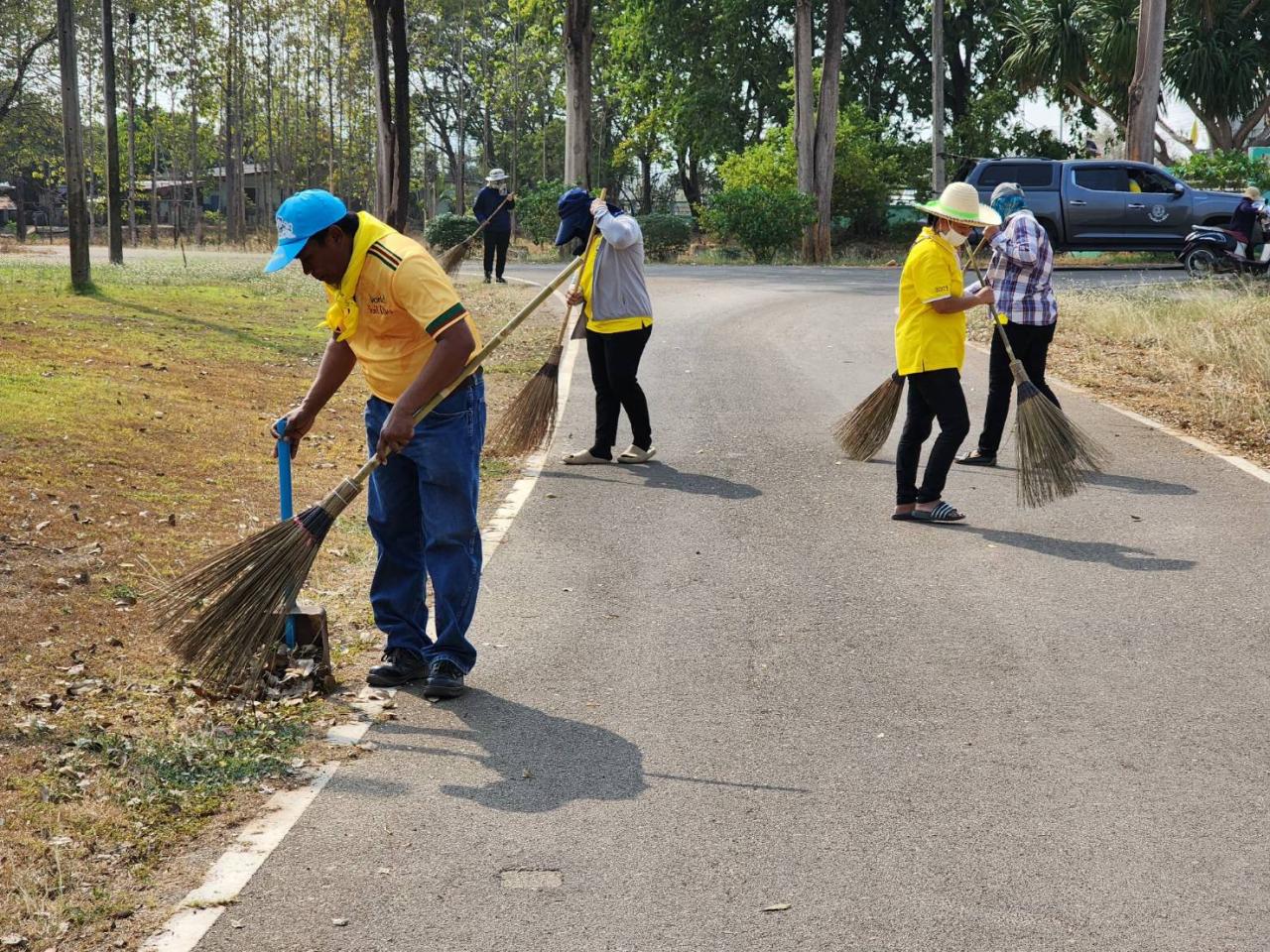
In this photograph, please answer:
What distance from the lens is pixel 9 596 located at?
6.62 metres

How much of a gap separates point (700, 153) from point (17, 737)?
1827 inches

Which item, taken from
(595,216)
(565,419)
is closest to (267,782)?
(595,216)

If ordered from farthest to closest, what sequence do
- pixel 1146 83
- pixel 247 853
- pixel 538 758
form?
pixel 1146 83, pixel 538 758, pixel 247 853

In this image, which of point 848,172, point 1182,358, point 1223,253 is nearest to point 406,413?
point 1182,358

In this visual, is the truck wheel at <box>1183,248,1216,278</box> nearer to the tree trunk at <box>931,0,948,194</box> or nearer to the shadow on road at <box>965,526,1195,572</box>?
the tree trunk at <box>931,0,948,194</box>

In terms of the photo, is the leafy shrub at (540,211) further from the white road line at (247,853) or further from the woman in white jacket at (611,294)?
the white road line at (247,853)

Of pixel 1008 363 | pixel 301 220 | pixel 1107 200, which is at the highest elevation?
pixel 1107 200

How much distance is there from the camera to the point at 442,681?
5.57 metres

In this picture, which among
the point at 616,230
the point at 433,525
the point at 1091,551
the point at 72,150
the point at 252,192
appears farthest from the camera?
the point at 252,192

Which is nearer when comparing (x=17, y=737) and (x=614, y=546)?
(x=17, y=737)

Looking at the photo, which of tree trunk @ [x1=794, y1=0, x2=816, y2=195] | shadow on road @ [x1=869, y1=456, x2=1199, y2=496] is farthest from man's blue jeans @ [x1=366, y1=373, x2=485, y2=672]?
tree trunk @ [x1=794, y1=0, x2=816, y2=195]

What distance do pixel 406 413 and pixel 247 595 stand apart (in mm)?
894

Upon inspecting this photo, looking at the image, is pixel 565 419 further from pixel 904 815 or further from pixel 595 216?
pixel 904 815

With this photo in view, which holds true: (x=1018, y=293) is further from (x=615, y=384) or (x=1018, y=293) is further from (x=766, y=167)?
(x=766, y=167)
